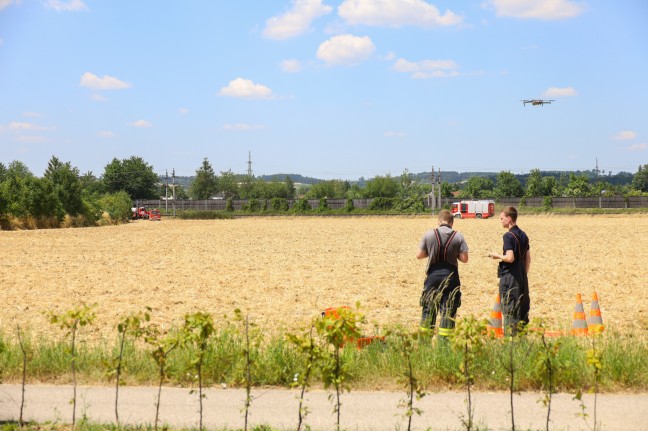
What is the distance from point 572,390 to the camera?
6.75 meters

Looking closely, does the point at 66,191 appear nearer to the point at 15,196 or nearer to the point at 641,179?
the point at 15,196

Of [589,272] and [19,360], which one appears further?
[589,272]

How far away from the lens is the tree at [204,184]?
132 meters

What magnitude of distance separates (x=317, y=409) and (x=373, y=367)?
3.89ft

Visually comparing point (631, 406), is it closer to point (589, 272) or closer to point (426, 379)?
point (426, 379)

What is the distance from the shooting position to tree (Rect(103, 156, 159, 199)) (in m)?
119

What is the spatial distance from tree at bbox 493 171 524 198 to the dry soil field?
102 m

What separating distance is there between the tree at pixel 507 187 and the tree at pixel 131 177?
216 feet

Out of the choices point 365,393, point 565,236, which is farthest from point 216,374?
point 565,236

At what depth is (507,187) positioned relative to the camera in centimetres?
13238

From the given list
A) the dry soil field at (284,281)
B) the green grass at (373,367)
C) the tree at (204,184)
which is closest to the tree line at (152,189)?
the tree at (204,184)

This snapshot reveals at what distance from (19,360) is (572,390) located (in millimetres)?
5873

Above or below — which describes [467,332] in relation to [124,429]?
above

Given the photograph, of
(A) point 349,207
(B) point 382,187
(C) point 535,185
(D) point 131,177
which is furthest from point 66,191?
(C) point 535,185
